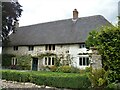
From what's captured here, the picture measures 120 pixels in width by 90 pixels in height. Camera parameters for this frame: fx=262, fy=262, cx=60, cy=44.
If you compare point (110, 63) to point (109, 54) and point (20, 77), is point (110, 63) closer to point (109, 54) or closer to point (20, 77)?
point (109, 54)

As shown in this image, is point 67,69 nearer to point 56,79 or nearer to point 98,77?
point 56,79

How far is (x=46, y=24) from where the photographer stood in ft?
159

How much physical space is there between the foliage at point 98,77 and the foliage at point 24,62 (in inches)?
992

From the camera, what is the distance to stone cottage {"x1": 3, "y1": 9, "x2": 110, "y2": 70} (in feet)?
129

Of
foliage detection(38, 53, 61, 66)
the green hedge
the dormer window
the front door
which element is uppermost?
the dormer window

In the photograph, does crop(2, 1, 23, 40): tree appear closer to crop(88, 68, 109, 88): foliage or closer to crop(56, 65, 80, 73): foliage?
crop(56, 65, 80, 73): foliage

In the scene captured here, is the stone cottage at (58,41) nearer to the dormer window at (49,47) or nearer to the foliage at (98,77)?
the dormer window at (49,47)

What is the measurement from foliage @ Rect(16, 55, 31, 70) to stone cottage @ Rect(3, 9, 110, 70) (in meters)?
0.69

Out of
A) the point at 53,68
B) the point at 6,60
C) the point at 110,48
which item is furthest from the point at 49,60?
the point at 110,48

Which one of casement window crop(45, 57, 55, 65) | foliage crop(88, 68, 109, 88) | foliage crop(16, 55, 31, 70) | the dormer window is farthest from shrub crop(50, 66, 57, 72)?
foliage crop(88, 68, 109, 88)

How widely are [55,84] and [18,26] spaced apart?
34366mm

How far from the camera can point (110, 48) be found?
19.1 m

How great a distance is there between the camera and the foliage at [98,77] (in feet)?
59.5

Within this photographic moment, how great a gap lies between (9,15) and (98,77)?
90.0 feet
